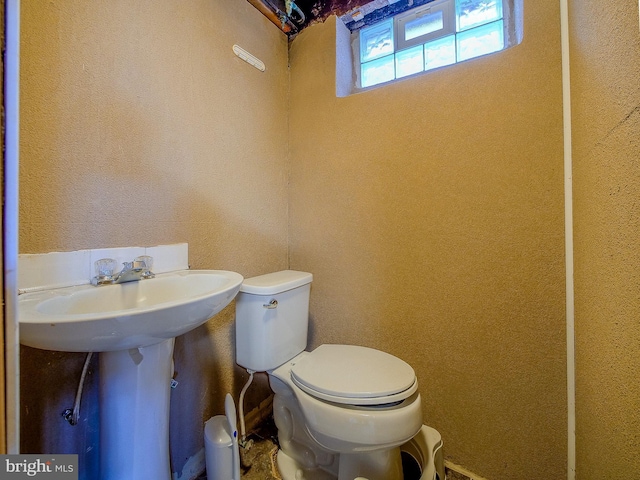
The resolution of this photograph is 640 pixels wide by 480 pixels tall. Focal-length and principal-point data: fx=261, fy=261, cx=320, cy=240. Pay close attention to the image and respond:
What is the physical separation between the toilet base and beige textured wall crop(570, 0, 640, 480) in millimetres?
424

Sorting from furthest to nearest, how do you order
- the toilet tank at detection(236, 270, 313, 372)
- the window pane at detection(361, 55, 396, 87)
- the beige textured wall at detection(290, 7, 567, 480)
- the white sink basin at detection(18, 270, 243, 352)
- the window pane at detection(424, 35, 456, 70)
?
1. the window pane at detection(361, 55, 396, 87)
2. the window pane at detection(424, 35, 456, 70)
3. the toilet tank at detection(236, 270, 313, 372)
4. the beige textured wall at detection(290, 7, 567, 480)
5. the white sink basin at detection(18, 270, 243, 352)

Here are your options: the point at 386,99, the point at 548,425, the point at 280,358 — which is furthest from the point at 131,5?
the point at 548,425

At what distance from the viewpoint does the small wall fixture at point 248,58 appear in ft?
4.00

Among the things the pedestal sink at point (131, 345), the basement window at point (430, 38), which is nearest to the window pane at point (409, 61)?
the basement window at point (430, 38)

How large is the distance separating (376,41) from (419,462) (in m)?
2.02

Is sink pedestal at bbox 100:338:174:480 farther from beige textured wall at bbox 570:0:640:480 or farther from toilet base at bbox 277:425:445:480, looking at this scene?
beige textured wall at bbox 570:0:640:480

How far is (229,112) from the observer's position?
1193mm

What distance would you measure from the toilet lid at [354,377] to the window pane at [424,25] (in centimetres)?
150

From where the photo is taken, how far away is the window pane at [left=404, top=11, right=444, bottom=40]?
1.22 meters

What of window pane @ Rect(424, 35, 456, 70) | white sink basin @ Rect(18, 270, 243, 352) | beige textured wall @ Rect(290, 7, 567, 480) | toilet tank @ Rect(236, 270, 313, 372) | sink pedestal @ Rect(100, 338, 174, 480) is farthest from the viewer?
window pane @ Rect(424, 35, 456, 70)

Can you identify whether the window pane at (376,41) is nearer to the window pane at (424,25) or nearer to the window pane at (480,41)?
the window pane at (424,25)

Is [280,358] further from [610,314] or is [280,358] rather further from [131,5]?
[131,5]

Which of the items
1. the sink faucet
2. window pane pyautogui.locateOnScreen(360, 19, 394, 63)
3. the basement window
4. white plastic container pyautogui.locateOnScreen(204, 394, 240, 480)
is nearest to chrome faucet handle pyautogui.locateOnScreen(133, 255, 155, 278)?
the sink faucet

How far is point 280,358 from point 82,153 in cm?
98
